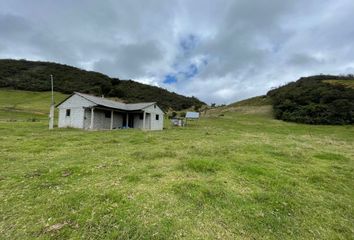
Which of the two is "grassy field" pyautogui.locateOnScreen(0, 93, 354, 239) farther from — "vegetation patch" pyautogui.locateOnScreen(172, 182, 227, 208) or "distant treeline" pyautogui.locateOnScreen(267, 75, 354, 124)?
"distant treeline" pyautogui.locateOnScreen(267, 75, 354, 124)

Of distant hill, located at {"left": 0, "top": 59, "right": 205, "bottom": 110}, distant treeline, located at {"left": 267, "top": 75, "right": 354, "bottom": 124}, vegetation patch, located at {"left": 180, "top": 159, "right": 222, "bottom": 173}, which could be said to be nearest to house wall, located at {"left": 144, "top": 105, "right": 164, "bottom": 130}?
vegetation patch, located at {"left": 180, "top": 159, "right": 222, "bottom": 173}

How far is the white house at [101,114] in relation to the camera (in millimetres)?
25875

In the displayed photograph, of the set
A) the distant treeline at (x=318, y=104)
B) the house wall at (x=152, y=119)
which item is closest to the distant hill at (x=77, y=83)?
the distant treeline at (x=318, y=104)

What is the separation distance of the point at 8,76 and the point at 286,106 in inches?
3057

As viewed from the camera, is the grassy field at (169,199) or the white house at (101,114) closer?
the grassy field at (169,199)

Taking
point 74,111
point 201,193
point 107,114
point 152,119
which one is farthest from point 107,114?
point 201,193

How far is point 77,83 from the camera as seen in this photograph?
7862 cm

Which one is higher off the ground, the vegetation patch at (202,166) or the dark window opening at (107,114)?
the dark window opening at (107,114)

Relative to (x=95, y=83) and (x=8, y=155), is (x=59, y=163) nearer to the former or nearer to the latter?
(x=8, y=155)

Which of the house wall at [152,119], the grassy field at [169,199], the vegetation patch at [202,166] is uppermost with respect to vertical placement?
the house wall at [152,119]

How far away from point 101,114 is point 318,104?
121 ft

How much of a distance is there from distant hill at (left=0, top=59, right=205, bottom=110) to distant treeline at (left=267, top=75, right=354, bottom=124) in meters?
26.4

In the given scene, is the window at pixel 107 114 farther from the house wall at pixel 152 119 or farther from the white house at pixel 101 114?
the house wall at pixel 152 119

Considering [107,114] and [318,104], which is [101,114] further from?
[318,104]
